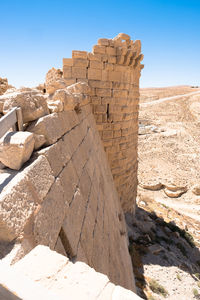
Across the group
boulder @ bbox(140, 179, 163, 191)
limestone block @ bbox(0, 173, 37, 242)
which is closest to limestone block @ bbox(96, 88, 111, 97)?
limestone block @ bbox(0, 173, 37, 242)

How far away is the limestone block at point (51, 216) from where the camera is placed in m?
1.76

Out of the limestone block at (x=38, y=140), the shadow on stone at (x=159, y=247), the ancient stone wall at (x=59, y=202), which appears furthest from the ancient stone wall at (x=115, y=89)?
the limestone block at (x=38, y=140)

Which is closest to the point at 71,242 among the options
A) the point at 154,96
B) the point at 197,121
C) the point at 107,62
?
the point at 107,62

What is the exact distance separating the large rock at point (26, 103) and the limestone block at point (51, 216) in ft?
2.68

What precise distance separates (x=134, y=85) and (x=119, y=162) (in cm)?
292

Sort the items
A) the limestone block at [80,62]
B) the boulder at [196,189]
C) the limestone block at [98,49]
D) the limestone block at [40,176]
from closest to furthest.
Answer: the limestone block at [40,176], the limestone block at [80,62], the limestone block at [98,49], the boulder at [196,189]

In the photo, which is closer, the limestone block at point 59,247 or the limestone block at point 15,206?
the limestone block at point 15,206

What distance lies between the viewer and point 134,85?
25.3 feet

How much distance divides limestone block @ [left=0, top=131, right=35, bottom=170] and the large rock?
46 centimetres

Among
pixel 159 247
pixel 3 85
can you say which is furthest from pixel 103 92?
pixel 159 247

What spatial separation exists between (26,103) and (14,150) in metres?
0.74

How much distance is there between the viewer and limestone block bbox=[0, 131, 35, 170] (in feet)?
6.15

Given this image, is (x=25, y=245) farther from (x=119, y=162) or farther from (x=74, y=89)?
(x=119, y=162)

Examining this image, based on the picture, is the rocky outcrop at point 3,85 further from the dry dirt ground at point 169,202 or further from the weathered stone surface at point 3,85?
the dry dirt ground at point 169,202
